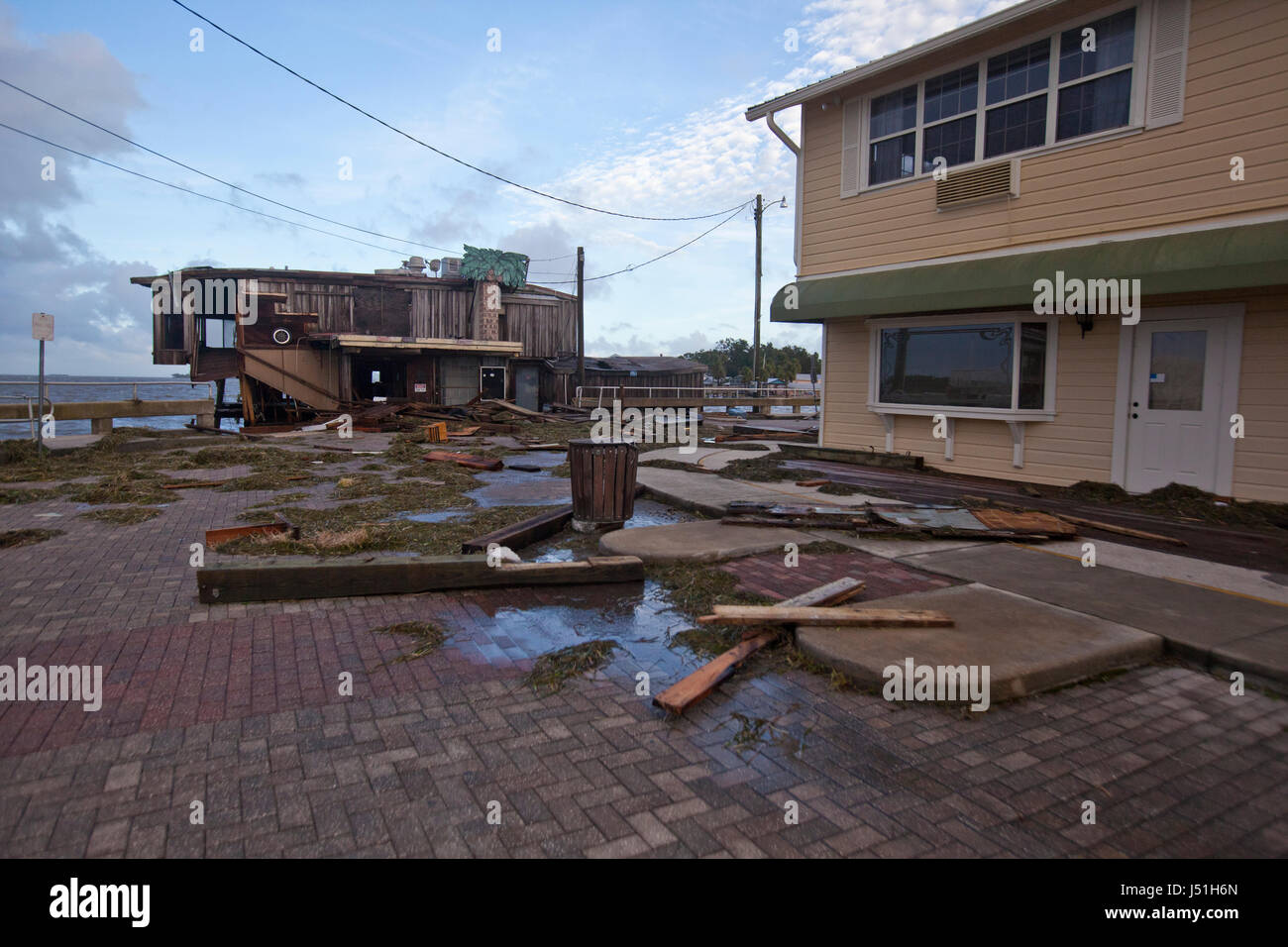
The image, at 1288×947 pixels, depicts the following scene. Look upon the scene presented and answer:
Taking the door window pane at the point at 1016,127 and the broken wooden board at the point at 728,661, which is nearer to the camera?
the broken wooden board at the point at 728,661

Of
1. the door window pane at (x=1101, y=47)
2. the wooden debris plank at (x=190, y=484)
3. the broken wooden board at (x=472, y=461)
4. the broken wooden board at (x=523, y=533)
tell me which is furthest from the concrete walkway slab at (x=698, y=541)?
the wooden debris plank at (x=190, y=484)

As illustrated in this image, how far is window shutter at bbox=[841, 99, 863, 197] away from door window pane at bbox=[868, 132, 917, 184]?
0.27m

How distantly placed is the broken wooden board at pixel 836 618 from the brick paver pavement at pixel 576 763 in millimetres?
401

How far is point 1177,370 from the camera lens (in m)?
8.98

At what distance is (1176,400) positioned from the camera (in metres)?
9.02

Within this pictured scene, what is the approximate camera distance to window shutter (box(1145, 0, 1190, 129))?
8.71m

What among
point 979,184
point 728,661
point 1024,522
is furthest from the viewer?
point 979,184

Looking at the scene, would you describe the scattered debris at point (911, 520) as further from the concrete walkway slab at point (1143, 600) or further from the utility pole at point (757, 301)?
the utility pole at point (757, 301)

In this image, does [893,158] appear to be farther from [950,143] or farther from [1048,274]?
[1048,274]

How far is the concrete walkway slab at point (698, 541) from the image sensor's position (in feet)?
21.7

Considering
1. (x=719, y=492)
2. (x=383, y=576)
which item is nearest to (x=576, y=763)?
(x=383, y=576)

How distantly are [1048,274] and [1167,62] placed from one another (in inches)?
105

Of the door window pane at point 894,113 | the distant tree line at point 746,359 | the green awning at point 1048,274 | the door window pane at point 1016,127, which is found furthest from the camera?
the distant tree line at point 746,359

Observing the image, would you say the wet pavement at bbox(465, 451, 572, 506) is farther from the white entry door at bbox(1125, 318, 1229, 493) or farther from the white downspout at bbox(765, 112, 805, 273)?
the white entry door at bbox(1125, 318, 1229, 493)
